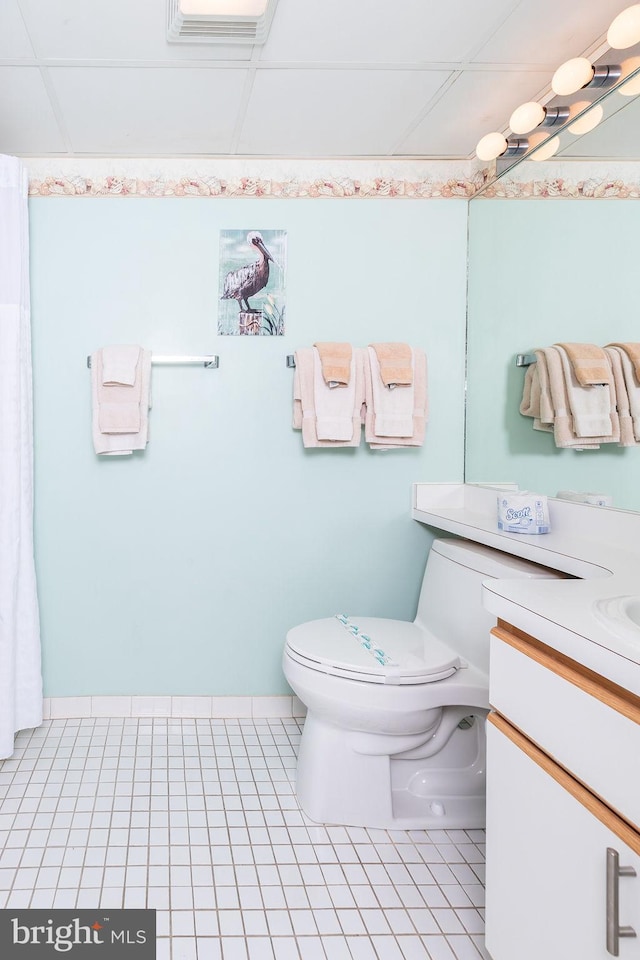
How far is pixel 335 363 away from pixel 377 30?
35.8 inches

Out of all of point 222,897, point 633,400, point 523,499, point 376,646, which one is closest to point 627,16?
point 633,400

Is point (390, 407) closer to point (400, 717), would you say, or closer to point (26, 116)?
point (400, 717)

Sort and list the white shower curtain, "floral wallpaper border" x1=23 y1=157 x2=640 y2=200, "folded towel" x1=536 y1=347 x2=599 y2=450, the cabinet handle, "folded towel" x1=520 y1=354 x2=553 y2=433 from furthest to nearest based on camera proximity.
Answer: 1. "floral wallpaper border" x1=23 y1=157 x2=640 y2=200
2. the white shower curtain
3. "folded towel" x1=520 y1=354 x2=553 y2=433
4. "folded towel" x1=536 y1=347 x2=599 y2=450
5. the cabinet handle

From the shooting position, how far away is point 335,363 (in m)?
2.19

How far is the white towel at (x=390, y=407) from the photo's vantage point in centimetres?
224

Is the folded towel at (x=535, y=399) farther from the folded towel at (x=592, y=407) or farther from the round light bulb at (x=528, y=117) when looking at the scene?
the round light bulb at (x=528, y=117)

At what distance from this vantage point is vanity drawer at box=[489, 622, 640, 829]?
0.80 m

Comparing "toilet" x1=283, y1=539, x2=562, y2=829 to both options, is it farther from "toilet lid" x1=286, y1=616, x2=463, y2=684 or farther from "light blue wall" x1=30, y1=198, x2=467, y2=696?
"light blue wall" x1=30, y1=198, x2=467, y2=696

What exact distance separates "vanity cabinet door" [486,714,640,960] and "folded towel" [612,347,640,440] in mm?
772

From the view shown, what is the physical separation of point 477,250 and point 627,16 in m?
0.97

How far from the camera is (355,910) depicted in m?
1.43

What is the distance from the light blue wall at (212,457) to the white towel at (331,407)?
173 mm
